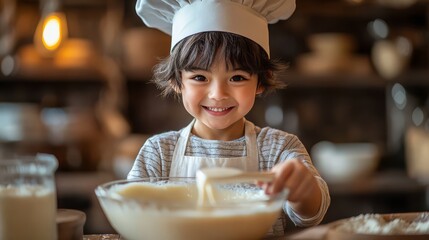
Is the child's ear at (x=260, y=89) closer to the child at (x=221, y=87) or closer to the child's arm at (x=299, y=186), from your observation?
the child at (x=221, y=87)

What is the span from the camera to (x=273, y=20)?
3.33 ft

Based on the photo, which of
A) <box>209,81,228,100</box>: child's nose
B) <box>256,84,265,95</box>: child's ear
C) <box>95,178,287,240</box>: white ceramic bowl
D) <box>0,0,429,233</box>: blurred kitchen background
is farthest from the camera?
<box>0,0,429,233</box>: blurred kitchen background

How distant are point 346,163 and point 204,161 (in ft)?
5.24

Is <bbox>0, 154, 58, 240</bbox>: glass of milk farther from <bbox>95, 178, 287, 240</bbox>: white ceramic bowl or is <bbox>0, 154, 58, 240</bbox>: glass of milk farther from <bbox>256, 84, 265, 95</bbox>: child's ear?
<bbox>256, 84, 265, 95</bbox>: child's ear

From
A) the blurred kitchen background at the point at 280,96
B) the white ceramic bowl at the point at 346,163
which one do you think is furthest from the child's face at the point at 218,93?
the white ceramic bowl at the point at 346,163

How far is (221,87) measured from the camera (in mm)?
924

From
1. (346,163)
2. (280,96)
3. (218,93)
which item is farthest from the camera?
(280,96)

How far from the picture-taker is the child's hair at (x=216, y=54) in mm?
925

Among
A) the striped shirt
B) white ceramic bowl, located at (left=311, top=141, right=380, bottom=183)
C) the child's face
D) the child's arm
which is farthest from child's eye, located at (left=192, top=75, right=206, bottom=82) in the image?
white ceramic bowl, located at (left=311, top=141, right=380, bottom=183)

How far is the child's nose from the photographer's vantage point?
0.92 meters

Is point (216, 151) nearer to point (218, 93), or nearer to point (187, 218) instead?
point (218, 93)

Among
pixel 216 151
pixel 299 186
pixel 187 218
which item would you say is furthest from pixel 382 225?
pixel 216 151

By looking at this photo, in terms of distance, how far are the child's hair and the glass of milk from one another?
0.30 m

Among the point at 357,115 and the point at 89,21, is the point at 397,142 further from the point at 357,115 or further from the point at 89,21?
the point at 89,21
